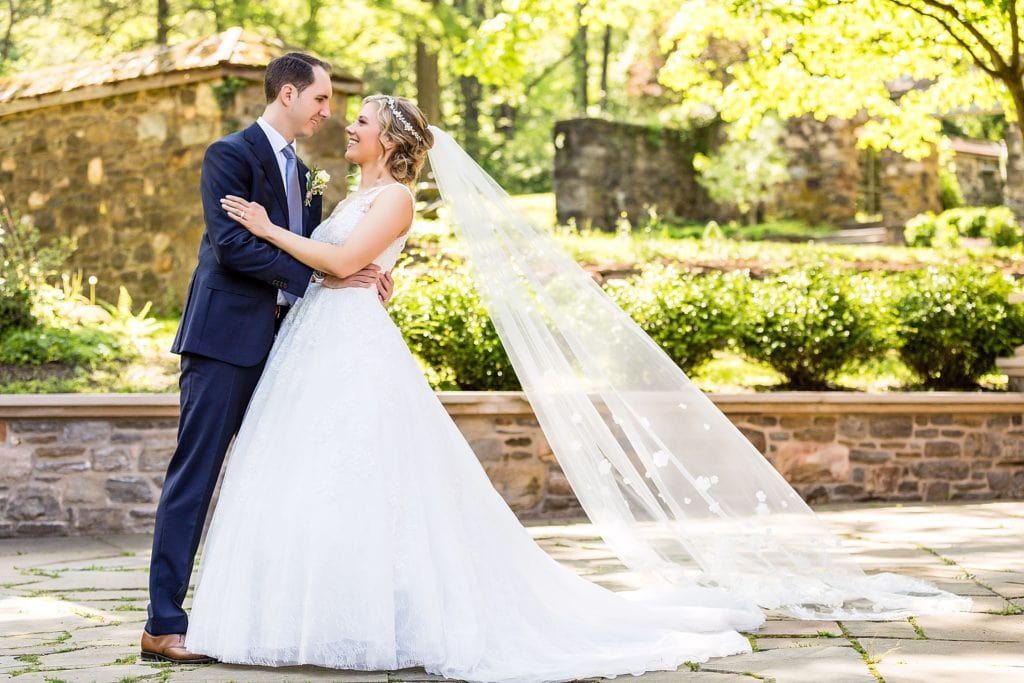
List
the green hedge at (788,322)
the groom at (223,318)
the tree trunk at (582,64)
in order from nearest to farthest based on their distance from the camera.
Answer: the groom at (223,318) < the green hedge at (788,322) < the tree trunk at (582,64)

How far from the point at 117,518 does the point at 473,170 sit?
155 inches

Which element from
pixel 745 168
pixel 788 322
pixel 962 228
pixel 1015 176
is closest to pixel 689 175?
pixel 745 168

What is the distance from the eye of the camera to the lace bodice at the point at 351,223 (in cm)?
427

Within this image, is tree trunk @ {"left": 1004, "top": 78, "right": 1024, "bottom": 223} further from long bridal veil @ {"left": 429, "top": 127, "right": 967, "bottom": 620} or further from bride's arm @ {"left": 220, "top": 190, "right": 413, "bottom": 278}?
bride's arm @ {"left": 220, "top": 190, "right": 413, "bottom": 278}

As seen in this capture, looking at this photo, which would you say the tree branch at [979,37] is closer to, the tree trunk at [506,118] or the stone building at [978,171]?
the tree trunk at [506,118]

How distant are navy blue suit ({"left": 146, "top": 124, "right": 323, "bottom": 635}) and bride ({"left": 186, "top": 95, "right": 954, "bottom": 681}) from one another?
73mm

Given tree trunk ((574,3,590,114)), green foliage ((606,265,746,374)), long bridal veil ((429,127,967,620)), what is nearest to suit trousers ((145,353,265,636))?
long bridal veil ((429,127,967,620))

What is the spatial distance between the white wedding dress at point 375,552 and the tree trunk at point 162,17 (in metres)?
15.3

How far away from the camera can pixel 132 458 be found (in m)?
7.28

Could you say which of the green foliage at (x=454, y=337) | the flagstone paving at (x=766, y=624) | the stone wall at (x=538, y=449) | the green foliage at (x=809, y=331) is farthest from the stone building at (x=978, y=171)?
the flagstone paving at (x=766, y=624)

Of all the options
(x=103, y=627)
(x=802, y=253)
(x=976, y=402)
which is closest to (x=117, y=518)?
(x=103, y=627)

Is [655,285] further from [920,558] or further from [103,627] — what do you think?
[103,627]

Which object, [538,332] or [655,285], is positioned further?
[655,285]

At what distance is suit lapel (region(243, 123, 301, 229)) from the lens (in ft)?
13.8
